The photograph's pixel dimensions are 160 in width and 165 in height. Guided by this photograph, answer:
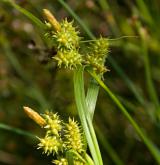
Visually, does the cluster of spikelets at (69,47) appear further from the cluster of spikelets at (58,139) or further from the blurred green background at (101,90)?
the blurred green background at (101,90)

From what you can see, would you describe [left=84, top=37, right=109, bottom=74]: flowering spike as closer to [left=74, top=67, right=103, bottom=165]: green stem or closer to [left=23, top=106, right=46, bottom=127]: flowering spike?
[left=74, top=67, right=103, bottom=165]: green stem

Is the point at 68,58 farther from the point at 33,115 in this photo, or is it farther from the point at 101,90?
the point at 101,90

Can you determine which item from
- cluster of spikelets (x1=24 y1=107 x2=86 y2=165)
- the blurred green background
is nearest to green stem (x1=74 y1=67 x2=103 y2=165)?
cluster of spikelets (x1=24 y1=107 x2=86 y2=165)

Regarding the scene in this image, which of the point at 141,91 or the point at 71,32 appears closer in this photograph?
the point at 71,32

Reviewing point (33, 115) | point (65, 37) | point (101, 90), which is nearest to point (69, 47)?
point (65, 37)

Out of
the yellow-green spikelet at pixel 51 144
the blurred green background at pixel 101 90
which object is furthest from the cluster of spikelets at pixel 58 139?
the blurred green background at pixel 101 90

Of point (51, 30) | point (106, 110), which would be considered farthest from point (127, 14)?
point (51, 30)

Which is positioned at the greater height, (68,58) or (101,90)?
(101,90)

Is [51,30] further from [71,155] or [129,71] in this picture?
[129,71]
